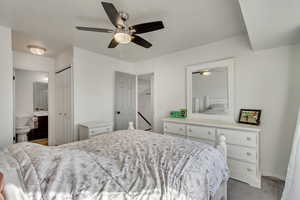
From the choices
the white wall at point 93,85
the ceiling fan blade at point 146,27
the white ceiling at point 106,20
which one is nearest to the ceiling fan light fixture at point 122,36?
the ceiling fan blade at point 146,27

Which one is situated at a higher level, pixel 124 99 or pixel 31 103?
pixel 124 99

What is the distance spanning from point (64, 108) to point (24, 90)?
7.91 ft

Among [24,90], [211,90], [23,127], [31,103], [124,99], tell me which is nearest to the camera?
[211,90]

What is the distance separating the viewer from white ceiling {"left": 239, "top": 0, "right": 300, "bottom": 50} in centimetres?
138

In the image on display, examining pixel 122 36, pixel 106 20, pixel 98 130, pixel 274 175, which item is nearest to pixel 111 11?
pixel 122 36

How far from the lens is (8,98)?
226 centimetres

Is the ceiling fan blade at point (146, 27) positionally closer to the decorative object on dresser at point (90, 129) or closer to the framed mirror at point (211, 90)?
the framed mirror at point (211, 90)

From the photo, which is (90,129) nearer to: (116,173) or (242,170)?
(116,173)

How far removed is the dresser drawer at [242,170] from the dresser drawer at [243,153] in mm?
76

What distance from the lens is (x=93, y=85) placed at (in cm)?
332

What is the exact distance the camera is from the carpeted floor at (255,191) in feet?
5.94

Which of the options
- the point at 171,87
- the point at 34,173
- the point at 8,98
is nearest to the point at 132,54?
the point at 171,87

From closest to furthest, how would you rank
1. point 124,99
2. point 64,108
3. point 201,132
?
point 201,132
point 64,108
point 124,99

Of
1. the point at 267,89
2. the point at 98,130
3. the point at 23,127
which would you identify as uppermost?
the point at 267,89
